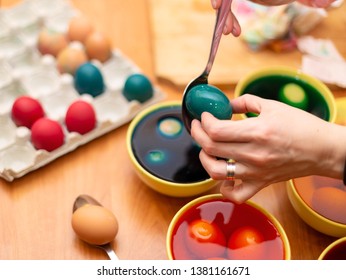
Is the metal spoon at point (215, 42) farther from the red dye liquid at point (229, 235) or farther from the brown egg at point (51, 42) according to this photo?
the brown egg at point (51, 42)

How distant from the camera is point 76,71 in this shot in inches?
45.7

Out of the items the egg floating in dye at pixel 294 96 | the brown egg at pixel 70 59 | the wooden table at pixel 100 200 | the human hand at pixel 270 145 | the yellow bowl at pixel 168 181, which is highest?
the human hand at pixel 270 145

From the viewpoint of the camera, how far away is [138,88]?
1.13 m

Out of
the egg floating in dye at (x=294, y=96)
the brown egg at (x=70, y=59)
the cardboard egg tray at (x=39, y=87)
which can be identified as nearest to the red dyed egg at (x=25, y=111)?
the cardboard egg tray at (x=39, y=87)

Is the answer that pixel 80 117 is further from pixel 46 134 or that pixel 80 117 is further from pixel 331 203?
pixel 331 203

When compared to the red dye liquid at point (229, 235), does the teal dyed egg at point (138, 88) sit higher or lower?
higher

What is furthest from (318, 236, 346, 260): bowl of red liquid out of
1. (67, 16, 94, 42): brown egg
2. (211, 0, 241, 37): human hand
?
(67, 16, 94, 42): brown egg

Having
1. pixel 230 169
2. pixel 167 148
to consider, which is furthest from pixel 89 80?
pixel 230 169

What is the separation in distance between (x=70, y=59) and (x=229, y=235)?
538 mm

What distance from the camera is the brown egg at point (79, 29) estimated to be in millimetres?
1234

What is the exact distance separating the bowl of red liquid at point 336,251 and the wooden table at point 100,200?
78 millimetres

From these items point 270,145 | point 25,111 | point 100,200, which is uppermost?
point 270,145

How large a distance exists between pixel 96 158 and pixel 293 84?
44cm

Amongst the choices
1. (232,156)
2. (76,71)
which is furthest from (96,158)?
(232,156)
